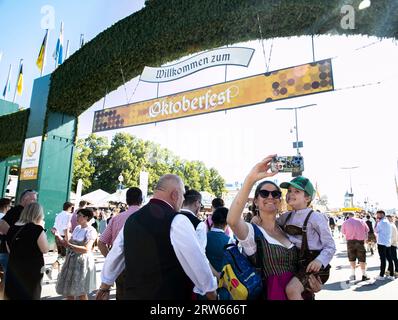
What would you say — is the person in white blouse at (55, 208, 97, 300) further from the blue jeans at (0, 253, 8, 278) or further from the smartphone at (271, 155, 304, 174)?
the smartphone at (271, 155, 304, 174)

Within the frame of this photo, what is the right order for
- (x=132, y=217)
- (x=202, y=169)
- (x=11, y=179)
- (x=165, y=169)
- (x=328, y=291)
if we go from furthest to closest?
(x=202, y=169)
(x=165, y=169)
(x=11, y=179)
(x=328, y=291)
(x=132, y=217)

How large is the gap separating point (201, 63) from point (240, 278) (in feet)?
20.8

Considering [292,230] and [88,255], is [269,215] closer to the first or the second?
[292,230]

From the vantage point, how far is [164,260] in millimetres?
2273

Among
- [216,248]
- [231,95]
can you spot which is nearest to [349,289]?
[216,248]

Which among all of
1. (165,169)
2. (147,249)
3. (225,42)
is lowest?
(147,249)

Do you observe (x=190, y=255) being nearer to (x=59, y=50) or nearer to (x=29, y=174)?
(x=29, y=174)

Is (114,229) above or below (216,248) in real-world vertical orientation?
above

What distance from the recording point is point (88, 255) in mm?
4977

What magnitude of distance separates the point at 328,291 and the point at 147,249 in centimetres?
611

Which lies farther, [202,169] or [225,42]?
[202,169]

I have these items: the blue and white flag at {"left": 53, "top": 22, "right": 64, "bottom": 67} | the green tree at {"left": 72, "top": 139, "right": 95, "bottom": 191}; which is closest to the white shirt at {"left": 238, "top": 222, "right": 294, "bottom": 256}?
the blue and white flag at {"left": 53, "top": 22, "right": 64, "bottom": 67}
